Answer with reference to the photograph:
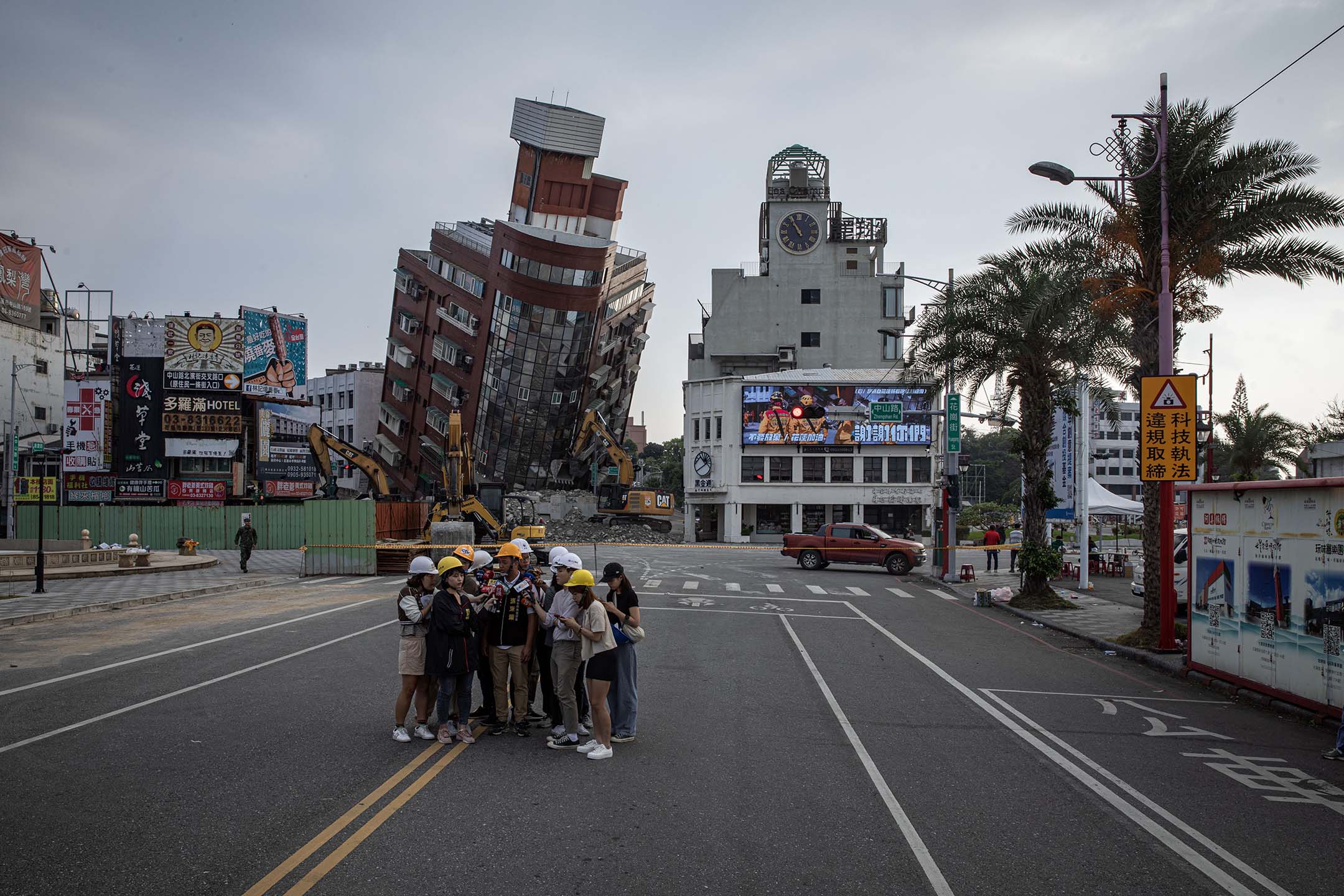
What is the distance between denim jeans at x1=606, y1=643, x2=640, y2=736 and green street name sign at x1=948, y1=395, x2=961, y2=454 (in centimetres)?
2508

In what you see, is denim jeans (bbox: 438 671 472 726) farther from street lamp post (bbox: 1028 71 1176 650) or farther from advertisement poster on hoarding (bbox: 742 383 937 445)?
advertisement poster on hoarding (bbox: 742 383 937 445)

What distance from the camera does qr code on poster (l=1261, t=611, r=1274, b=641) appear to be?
11.4 metres

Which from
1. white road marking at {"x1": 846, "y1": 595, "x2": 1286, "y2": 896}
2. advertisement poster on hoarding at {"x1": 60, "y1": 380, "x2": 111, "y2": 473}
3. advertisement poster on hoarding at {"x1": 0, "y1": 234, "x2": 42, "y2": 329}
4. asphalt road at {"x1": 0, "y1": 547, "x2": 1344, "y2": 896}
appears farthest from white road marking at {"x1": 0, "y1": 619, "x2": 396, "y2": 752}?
advertisement poster on hoarding at {"x1": 0, "y1": 234, "x2": 42, "y2": 329}

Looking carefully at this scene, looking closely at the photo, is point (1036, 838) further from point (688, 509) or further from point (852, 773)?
point (688, 509)

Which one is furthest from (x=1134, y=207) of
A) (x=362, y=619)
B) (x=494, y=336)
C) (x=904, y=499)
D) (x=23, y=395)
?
(x=23, y=395)

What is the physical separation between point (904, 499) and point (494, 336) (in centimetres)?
3356

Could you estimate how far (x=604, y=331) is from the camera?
79375mm

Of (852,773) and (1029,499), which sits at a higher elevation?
(1029,499)

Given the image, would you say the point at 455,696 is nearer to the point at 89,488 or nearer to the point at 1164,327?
the point at 1164,327

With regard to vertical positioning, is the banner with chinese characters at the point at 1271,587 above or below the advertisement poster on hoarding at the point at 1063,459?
below

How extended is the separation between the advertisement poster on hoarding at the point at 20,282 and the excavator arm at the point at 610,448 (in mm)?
41924

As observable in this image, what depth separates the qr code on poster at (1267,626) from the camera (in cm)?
Answer: 1144

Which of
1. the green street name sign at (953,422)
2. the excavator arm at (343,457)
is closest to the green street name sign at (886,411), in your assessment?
the green street name sign at (953,422)

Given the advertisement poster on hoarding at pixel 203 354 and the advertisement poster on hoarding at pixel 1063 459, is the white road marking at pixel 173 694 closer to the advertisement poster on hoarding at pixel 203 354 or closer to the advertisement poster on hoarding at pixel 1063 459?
the advertisement poster on hoarding at pixel 1063 459
